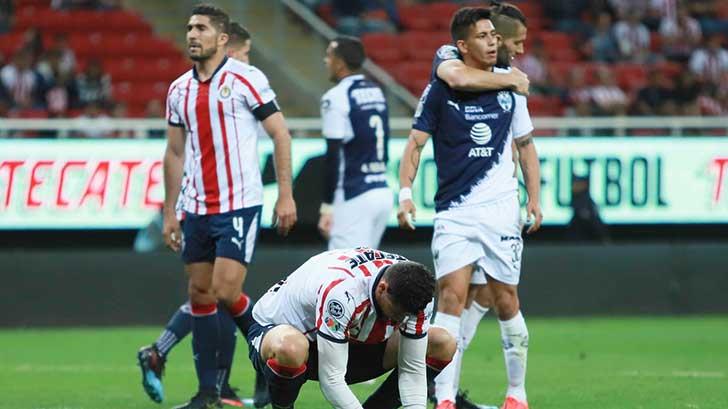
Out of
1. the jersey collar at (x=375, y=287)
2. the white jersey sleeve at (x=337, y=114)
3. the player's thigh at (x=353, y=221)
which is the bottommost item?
the player's thigh at (x=353, y=221)

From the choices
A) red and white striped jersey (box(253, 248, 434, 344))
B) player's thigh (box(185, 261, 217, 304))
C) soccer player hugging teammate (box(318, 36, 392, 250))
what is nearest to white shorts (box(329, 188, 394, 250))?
soccer player hugging teammate (box(318, 36, 392, 250))

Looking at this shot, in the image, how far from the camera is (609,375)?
34.3 ft

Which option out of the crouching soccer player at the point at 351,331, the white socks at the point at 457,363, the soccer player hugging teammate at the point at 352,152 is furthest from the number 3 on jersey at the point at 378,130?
the crouching soccer player at the point at 351,331

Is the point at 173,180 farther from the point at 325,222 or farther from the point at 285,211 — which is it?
the point at 325,222

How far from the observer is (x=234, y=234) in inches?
328

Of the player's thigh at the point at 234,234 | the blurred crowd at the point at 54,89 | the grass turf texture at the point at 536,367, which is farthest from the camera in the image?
the blurred crowd at the point at 54,89

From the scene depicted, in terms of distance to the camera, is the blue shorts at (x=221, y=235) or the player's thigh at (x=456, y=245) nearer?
the player's thigh at (x=456, y=245)

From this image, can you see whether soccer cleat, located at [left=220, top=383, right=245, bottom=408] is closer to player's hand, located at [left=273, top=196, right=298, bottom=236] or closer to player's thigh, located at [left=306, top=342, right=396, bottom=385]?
player's hand, located at [left=273, top=196, right=298, bottom=236]

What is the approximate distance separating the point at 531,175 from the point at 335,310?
230 centimetres

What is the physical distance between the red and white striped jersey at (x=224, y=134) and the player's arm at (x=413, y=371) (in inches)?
82.7

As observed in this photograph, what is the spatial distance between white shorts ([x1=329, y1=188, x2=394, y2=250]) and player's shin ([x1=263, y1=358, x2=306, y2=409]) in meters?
3.95

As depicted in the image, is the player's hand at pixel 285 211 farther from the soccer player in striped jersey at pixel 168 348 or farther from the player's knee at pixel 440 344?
the player's knee at pixel 440 344

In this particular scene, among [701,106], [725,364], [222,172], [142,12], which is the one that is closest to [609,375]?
[725,364]

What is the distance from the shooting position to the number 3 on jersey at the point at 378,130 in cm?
1054
